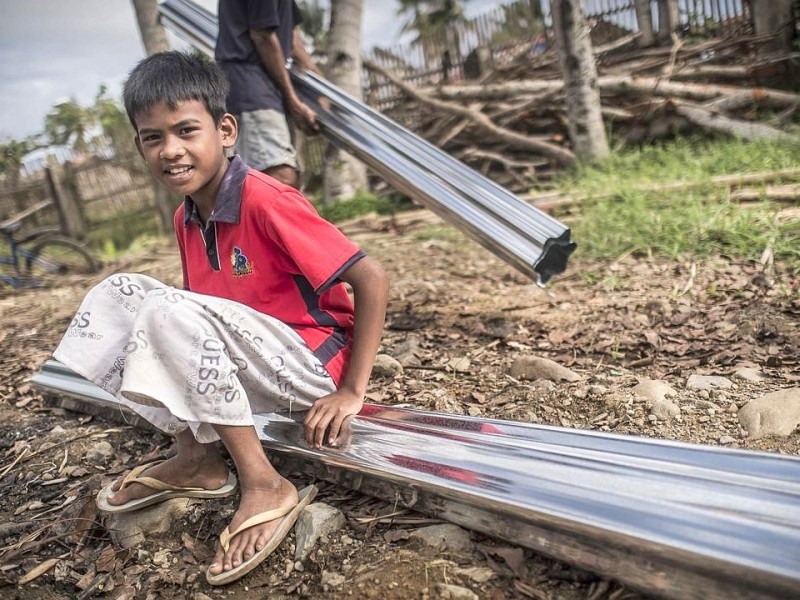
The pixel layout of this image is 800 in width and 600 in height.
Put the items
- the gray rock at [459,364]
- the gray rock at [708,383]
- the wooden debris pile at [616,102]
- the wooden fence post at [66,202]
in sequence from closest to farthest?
1. the gray rock at [708,383]
2. the gray rock at [459,364]
3. the wooden debris pile at [616,102]
4. the wooden fence post at [66,202]

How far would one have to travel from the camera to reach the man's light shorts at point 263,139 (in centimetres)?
269

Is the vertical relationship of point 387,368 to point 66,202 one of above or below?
below

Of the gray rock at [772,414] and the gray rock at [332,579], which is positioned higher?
the gray rock at [772,414]

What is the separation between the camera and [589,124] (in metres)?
4.65

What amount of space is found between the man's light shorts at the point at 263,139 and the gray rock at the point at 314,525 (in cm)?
176

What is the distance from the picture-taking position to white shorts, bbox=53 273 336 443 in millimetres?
1270

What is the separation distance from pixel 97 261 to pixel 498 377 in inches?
199

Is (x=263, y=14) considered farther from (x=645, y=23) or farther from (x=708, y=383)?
(x=645, y=23)

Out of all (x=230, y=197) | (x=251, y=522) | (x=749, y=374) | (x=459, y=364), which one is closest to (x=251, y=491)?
(x=251, y=522)

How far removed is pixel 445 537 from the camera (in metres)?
1.24

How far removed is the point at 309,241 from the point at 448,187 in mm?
1327

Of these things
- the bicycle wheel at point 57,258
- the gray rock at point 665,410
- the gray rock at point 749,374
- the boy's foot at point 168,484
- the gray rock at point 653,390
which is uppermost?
the bicycle wheel at point 57,258

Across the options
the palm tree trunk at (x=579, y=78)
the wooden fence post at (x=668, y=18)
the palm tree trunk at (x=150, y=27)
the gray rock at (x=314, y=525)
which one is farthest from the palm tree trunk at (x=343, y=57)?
the gray rock at (x=314, y=525)

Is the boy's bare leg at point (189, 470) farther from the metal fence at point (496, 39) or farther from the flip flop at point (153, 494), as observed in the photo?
the metal fence at point (496, 39)
